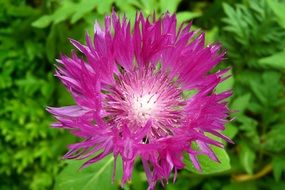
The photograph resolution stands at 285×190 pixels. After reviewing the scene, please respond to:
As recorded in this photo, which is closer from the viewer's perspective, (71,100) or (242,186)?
(71,100)

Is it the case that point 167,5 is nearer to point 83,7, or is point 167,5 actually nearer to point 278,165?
point 83,7

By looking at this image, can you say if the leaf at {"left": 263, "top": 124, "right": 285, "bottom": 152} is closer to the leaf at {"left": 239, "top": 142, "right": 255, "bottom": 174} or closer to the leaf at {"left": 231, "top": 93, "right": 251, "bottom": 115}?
the leaf at {"left": 239, "top": 142, "right": 255, "bottom": 174}

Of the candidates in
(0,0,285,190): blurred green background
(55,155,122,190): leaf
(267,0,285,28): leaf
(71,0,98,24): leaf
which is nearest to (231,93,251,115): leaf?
(0,0,285,190): blurred green background

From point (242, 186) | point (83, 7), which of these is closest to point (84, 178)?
point (83, 7)

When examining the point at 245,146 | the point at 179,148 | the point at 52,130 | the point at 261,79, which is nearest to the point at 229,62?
the point at 261,79

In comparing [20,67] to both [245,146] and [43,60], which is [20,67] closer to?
[43,60]

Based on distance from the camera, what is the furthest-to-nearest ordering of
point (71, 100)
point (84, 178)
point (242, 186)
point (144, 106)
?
point (242, 186)
point (71, 100)
point (84, 178)
point (144, 106)

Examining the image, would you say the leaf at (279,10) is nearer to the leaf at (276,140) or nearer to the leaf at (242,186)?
the leaf at (276,140)
